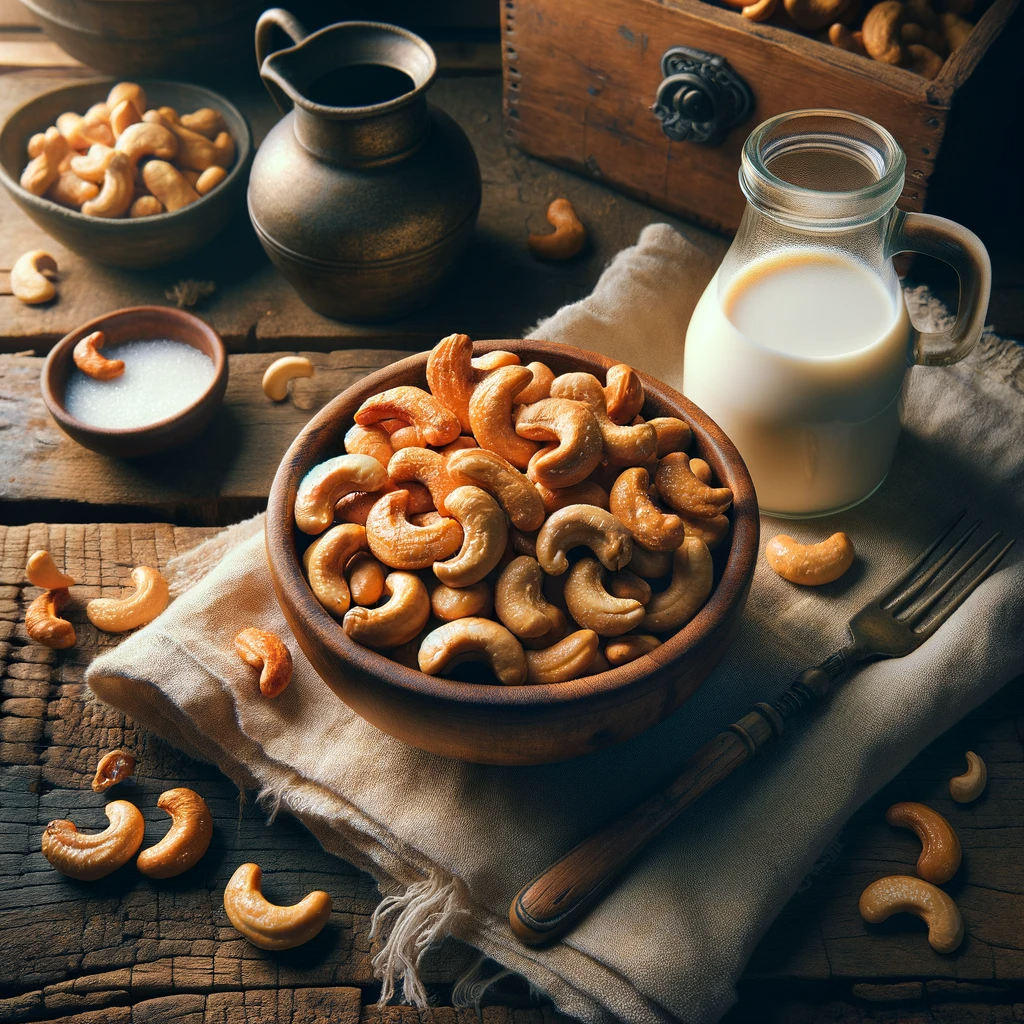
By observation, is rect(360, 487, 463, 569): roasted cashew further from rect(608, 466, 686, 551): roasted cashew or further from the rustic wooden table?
the rustic wooden table

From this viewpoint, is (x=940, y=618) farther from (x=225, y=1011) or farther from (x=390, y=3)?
(x=390, y=3)

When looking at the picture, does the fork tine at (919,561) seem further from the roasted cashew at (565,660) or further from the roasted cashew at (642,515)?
the roasted cashew at (565,660)

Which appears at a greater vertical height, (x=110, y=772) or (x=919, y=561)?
(x=919, y=561)

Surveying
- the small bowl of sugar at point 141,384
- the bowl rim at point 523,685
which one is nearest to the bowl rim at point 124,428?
the small bowl of sugar at point 141,384

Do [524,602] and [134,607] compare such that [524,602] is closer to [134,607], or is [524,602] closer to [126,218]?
[134,607]

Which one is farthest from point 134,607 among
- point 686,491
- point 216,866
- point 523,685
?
point 686,491

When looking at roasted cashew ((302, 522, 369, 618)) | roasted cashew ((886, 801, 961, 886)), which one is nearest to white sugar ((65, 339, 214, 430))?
roasted cashew ((302, 522, 369, 618))

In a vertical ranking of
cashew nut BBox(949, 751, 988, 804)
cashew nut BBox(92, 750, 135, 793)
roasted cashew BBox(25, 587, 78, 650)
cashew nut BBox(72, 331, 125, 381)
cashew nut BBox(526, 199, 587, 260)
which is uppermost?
cashew nut BBox(949, 751, 988, 804)
